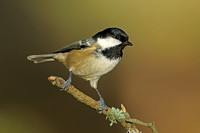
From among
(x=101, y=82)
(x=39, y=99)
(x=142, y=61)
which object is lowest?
(x=39, y=99)

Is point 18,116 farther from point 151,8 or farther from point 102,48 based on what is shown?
point 151,8

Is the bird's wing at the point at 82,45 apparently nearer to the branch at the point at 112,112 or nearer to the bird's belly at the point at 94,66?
the bird's belly at the point at 94,66

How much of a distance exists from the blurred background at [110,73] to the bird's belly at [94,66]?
96 cm

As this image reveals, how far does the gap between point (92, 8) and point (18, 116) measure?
191 centimetres

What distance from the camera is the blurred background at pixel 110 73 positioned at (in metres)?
3.00

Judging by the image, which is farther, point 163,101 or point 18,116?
point 163,101

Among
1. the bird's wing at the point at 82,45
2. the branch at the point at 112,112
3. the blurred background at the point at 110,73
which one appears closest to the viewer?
the branch at the point at 112,112

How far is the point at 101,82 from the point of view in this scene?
11.2 feet

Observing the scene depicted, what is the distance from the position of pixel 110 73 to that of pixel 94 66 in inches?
53.9

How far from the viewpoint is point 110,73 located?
3457mm

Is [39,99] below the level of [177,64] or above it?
below

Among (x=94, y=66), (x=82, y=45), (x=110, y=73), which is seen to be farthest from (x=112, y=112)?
(x=110, y=73)

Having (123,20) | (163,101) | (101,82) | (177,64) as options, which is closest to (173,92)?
(163,101)

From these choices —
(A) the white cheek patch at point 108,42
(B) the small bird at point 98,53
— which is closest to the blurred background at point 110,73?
(B) the small bird at point 98,53
